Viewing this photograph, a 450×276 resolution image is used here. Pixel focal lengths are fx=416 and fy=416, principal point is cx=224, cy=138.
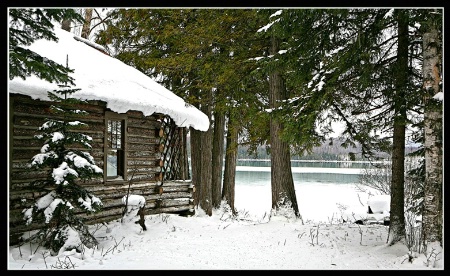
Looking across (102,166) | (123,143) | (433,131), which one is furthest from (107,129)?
(433,131)

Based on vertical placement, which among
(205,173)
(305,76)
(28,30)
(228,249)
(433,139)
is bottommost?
(228,249)

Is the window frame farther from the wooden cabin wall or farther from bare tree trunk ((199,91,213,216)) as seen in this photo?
bare tree trunk ((199,91,213,216))

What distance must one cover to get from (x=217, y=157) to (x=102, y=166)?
22.9ft

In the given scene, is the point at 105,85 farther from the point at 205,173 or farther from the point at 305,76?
the point at 205,173

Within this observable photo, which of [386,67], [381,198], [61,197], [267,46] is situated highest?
[267,46]

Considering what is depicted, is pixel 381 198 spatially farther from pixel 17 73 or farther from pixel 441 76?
pixel 17 73

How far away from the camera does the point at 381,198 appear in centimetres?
1542

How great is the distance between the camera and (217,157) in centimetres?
1645

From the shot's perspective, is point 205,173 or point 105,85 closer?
point 105,85

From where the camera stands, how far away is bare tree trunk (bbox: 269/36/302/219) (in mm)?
10898

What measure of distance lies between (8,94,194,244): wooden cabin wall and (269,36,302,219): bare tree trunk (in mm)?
3030

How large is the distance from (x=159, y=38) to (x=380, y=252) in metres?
9.19

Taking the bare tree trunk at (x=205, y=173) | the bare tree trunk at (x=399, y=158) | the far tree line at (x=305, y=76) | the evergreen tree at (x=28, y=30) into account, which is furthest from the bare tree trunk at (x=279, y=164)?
the evergreen tree at (x=28, y=30)
